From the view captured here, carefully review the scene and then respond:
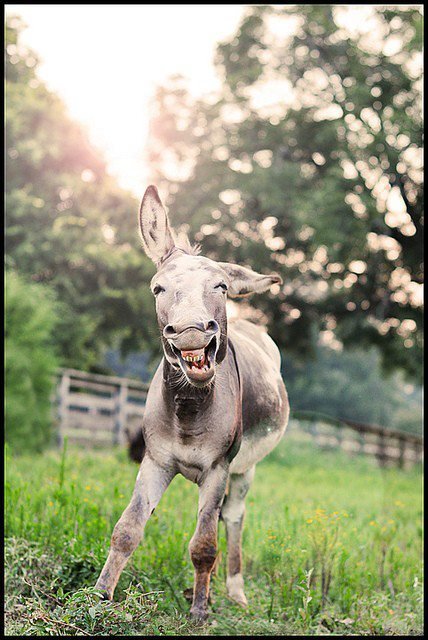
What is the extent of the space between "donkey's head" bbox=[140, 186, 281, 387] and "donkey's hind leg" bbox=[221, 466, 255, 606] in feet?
4.74

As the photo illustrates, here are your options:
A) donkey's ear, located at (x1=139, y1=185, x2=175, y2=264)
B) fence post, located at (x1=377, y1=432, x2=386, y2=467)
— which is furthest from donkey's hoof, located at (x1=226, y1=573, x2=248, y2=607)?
fence post, located at (x1=377, y1=432, x2=386, y2=467)

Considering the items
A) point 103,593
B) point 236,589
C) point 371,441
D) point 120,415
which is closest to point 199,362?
point 103,593

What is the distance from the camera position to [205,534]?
344 cm

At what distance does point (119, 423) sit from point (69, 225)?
7.41 m

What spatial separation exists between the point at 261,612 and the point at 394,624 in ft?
2.99

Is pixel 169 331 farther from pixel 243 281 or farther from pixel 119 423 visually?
pixel 119 423

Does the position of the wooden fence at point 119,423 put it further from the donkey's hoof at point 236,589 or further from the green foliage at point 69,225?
the donkey's hoof at point 236,589

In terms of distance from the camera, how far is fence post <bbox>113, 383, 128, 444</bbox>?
16.8 m

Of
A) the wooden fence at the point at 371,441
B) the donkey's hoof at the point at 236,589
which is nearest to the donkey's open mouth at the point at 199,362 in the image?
the donkey's hoof at the point at 236,589

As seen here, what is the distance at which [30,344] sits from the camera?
41.2 ft

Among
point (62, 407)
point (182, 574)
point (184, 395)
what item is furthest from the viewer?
point (62, 407)

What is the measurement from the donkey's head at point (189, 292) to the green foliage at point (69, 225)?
1663 cm

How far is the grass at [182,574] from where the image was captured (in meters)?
3.60

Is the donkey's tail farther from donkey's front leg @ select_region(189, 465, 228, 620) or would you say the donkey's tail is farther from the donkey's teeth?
the donkey's teeth
